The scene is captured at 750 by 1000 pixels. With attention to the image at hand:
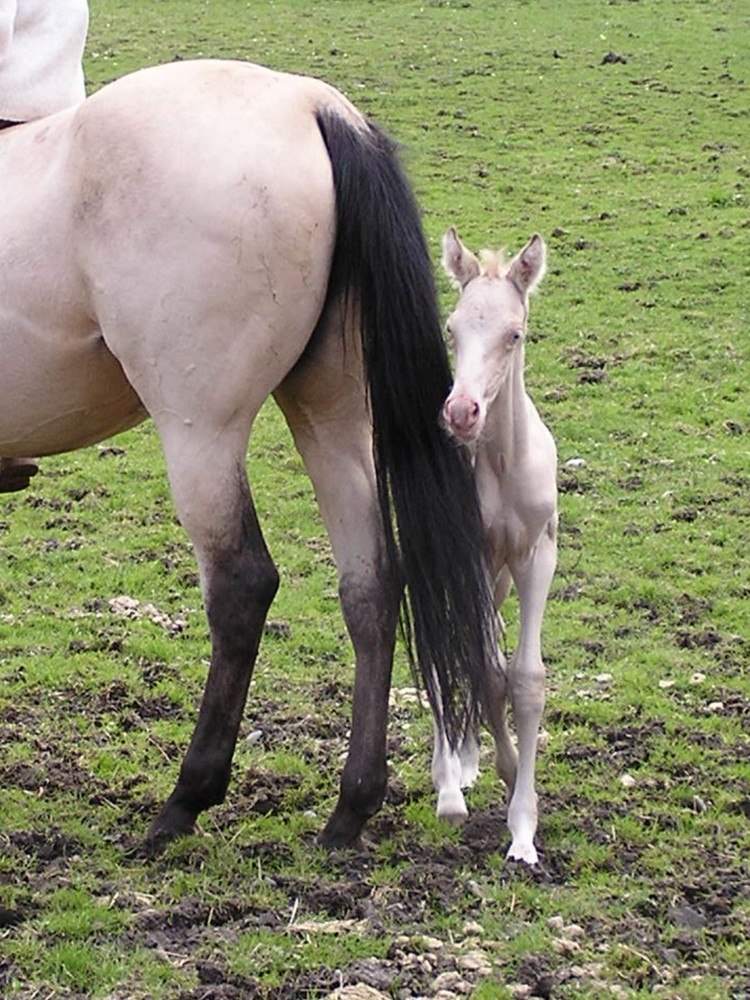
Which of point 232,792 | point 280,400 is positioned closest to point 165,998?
point 232,792

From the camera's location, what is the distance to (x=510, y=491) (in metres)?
5.21

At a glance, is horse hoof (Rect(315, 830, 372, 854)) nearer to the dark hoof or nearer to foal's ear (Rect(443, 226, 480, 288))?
the dark hoof

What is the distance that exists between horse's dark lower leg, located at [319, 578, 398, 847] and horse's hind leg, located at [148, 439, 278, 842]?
1.05ft

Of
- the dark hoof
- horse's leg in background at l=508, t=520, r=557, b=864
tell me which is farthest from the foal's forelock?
the dark hoof

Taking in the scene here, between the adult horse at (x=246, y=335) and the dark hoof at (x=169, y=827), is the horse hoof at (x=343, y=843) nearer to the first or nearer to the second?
the adult horse at (x=246, y=335)

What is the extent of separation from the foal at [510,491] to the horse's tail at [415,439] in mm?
114

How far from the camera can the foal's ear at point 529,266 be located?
4949 millimetres

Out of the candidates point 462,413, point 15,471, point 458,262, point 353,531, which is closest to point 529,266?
point 458,262

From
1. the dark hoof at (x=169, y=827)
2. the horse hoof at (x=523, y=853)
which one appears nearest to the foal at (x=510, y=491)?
the horse hoof at (x=523, y=853)

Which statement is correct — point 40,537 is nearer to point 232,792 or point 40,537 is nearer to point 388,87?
point 232,792

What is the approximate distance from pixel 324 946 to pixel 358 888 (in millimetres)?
411

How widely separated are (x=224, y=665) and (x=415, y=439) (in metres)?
0.90

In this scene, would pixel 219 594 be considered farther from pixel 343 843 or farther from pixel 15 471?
pixel 15 471

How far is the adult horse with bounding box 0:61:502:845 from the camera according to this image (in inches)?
189
